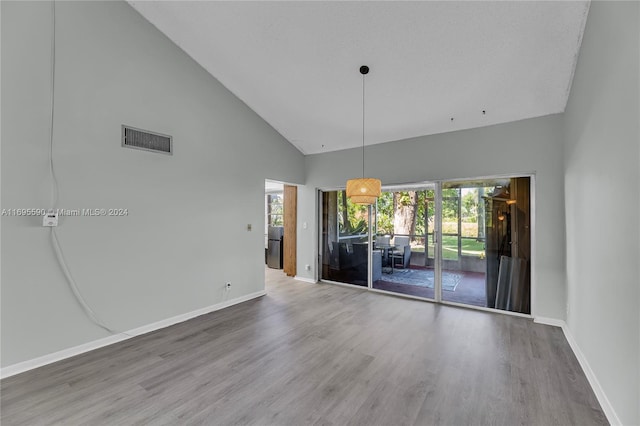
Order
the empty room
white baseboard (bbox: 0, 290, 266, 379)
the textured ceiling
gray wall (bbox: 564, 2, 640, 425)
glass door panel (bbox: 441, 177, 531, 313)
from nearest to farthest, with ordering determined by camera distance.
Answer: gray wall (bbox: 564, 2, 640, 425) → the empty room → white baseboard (bbox: 0, 290, 266, 379) → the textured ceiling → glass door panel (bbox: 441, 177, 531, 313)

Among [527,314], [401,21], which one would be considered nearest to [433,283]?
[527,314]

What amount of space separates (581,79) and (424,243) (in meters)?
2.88

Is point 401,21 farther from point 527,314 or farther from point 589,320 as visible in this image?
point 527,314

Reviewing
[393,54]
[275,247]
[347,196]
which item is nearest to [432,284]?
[347,196]

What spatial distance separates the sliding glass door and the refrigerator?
7.31ft

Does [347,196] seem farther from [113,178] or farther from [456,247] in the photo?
[113,178]

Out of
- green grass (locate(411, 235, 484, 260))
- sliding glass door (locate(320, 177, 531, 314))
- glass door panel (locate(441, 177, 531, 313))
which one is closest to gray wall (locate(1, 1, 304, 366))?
sliding glass door (locate(320, 177, 531, 314))

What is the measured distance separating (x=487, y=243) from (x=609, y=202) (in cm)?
236

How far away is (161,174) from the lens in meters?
3.60

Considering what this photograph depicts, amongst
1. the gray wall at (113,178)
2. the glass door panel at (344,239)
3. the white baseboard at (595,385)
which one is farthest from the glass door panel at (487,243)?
the gray wall at (113,178)

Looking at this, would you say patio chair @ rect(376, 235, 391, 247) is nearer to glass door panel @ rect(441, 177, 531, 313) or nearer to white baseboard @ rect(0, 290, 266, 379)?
glass door panel @ rect(441, 177, 531, 313)

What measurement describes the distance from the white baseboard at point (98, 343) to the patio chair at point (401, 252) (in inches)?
121

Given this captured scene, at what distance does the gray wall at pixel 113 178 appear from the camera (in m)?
2.57

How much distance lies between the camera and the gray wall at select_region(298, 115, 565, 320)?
12.0ft
